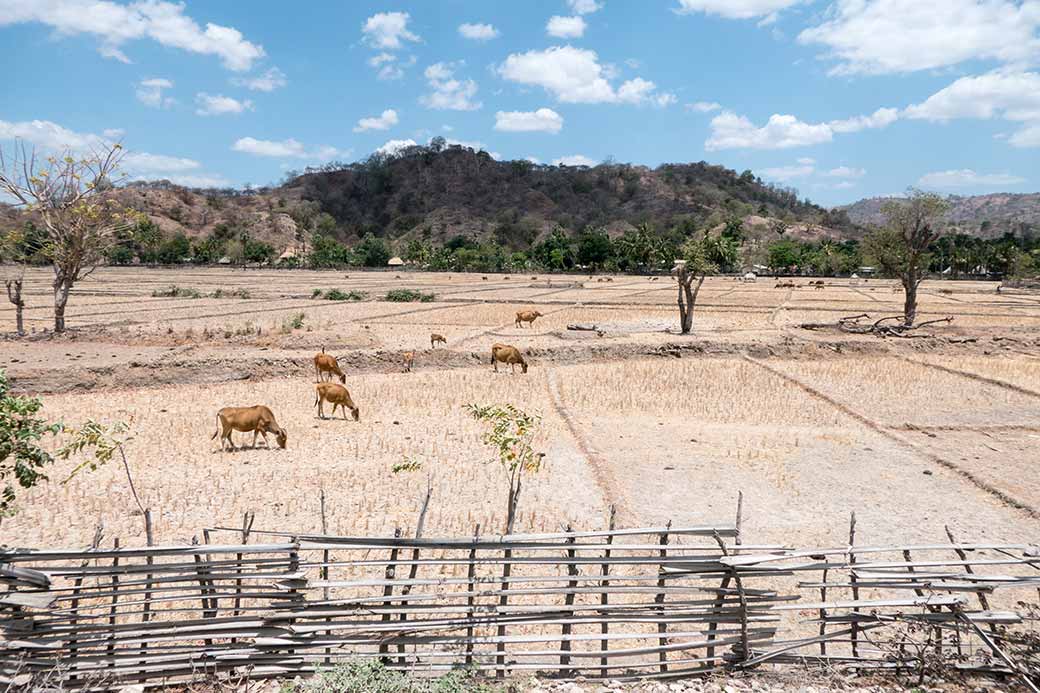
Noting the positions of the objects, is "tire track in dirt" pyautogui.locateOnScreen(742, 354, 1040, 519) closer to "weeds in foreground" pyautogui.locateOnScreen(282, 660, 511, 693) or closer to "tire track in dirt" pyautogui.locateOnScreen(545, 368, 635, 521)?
"tire track in dirt" pyautogui.locateOnScreen(545, 368, 635, 521)

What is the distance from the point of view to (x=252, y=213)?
520 feet

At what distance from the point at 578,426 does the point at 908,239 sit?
24.5m

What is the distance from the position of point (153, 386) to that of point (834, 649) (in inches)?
749

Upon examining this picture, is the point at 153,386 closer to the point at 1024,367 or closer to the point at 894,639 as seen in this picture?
the point at 894,639

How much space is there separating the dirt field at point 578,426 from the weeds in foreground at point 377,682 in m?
3.62

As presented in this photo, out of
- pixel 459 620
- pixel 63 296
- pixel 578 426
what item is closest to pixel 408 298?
pixel 63 296

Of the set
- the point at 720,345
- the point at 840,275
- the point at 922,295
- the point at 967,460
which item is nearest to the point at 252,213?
the point at 840,275

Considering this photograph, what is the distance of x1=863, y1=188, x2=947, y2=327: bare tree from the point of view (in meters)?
30.1

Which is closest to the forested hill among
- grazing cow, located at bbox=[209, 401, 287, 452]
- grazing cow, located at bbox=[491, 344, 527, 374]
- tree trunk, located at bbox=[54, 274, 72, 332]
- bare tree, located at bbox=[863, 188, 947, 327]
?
bare tree, located at bbox=[863, 188, 947, 327]

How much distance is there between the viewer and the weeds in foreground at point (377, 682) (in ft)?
18.5

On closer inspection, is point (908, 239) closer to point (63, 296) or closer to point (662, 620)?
point (662, 620)

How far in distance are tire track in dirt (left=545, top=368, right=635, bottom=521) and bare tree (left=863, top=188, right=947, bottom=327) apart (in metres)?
20.0

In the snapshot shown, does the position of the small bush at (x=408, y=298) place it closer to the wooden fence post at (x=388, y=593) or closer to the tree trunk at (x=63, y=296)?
the tree trunk at (x=63, y=296)

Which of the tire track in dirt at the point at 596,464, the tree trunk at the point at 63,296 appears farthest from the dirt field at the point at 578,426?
the tree trunk at the point at 63,296
